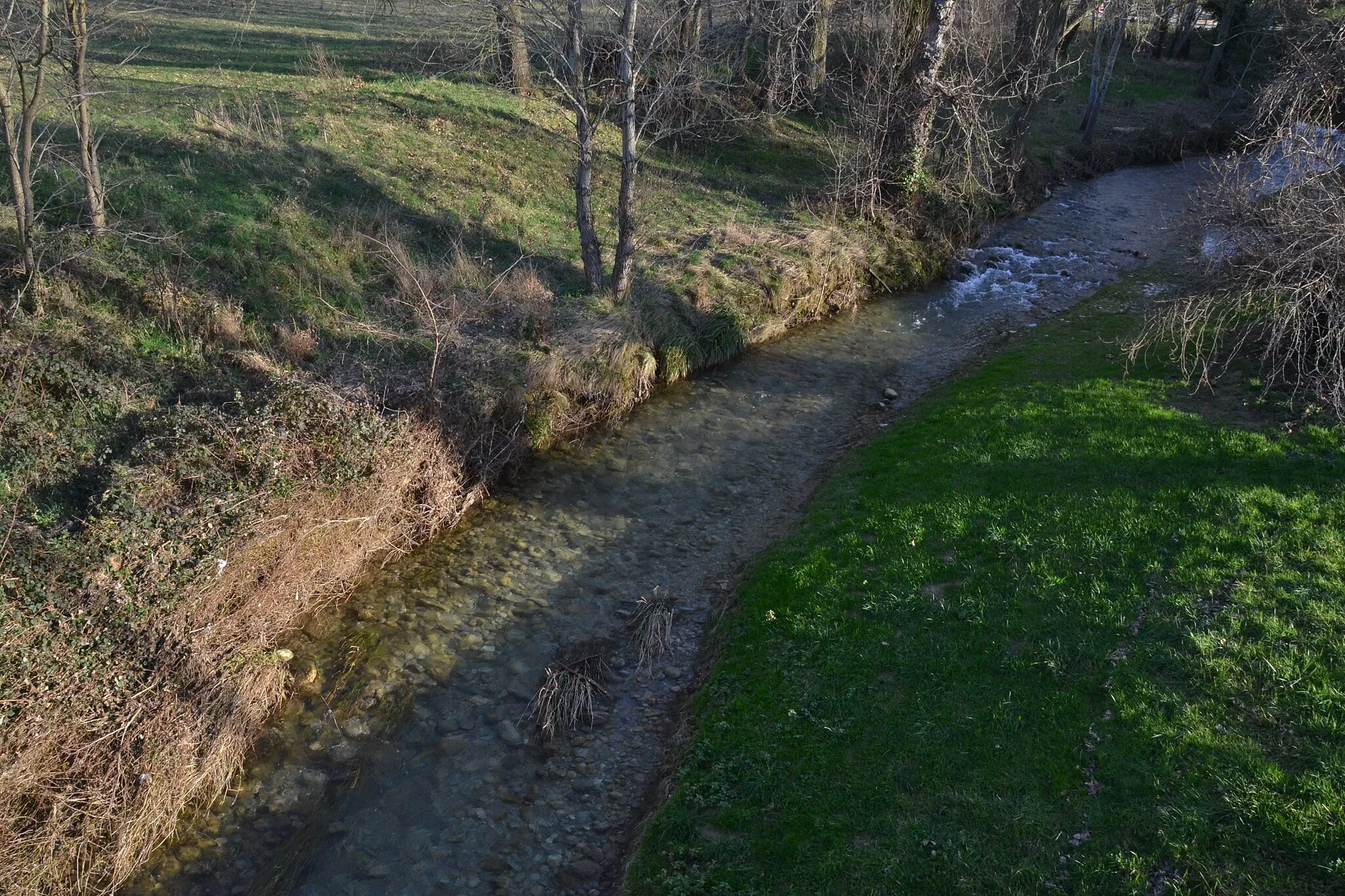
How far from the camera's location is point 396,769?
27.1 feet

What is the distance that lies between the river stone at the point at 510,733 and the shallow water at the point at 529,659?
2cm

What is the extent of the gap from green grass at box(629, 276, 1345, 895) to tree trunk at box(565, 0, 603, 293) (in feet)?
24.1

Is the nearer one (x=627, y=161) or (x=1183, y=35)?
(x=627, y=161)

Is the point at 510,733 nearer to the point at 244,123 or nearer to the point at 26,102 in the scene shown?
the point at 26,102

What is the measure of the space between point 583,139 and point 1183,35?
4456 centimetres

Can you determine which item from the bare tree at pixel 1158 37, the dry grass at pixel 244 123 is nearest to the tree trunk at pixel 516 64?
the dry grass at pixel 244 123

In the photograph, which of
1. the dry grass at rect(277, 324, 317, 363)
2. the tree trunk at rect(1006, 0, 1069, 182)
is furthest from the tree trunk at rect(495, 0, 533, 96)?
the tree trunk at rect(1006, 0, 1069, 182)

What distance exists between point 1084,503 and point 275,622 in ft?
31.2

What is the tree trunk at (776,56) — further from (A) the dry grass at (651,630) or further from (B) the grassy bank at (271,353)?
(A) the dry grass at (651,630)

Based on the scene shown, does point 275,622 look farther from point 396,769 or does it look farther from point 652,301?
point 652,301

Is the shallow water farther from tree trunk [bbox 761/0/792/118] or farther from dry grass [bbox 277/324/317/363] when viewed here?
tree trunk [bbox 761/0/792/118]

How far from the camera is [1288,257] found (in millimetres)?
11141

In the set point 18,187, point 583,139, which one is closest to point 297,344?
point 18,187

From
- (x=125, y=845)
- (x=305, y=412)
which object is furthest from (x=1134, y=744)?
(x=305, y=412)
